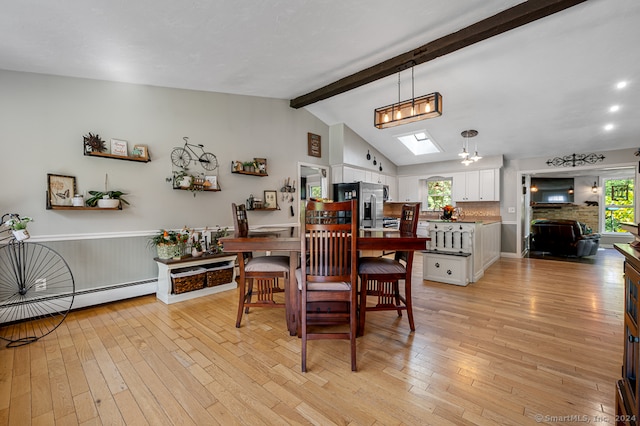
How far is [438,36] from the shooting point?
10.4 ft

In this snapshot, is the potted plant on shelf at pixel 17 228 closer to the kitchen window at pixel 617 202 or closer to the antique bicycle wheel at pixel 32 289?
the antique bicycle wheel at pixel 32 289

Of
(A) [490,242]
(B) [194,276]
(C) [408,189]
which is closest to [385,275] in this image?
(B) [194,276]

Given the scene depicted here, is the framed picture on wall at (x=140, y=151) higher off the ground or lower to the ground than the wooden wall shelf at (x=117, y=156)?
higher

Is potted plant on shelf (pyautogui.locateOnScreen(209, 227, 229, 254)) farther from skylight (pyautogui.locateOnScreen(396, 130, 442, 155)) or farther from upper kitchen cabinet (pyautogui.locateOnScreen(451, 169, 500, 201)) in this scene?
upper kitchen cabinet (pyautogui.locateOnScreen(451, 169, 500, 201))

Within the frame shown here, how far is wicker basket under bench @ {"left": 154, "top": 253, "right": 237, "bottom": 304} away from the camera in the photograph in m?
3.30

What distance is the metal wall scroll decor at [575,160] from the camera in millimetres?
5645

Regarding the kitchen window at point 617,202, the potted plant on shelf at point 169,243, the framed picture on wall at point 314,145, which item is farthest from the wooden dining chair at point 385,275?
the kitchen window at point 617,202

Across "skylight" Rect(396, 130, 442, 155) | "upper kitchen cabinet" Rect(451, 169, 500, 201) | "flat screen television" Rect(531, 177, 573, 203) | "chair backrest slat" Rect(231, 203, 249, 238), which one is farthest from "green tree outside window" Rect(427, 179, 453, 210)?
"chair backrest slat" Rect(231, 203, 249, 238)

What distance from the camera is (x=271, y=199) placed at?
4.77 m

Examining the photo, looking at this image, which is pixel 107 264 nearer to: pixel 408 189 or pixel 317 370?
pixel 317 370

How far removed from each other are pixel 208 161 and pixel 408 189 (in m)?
5.40

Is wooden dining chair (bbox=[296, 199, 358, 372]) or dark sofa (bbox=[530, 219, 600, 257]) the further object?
dark sofa (bbox=[530, 219, 600, 257])

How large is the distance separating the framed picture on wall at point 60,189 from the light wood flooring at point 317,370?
47.8 inches

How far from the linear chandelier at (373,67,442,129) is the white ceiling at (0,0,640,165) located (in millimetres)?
714
